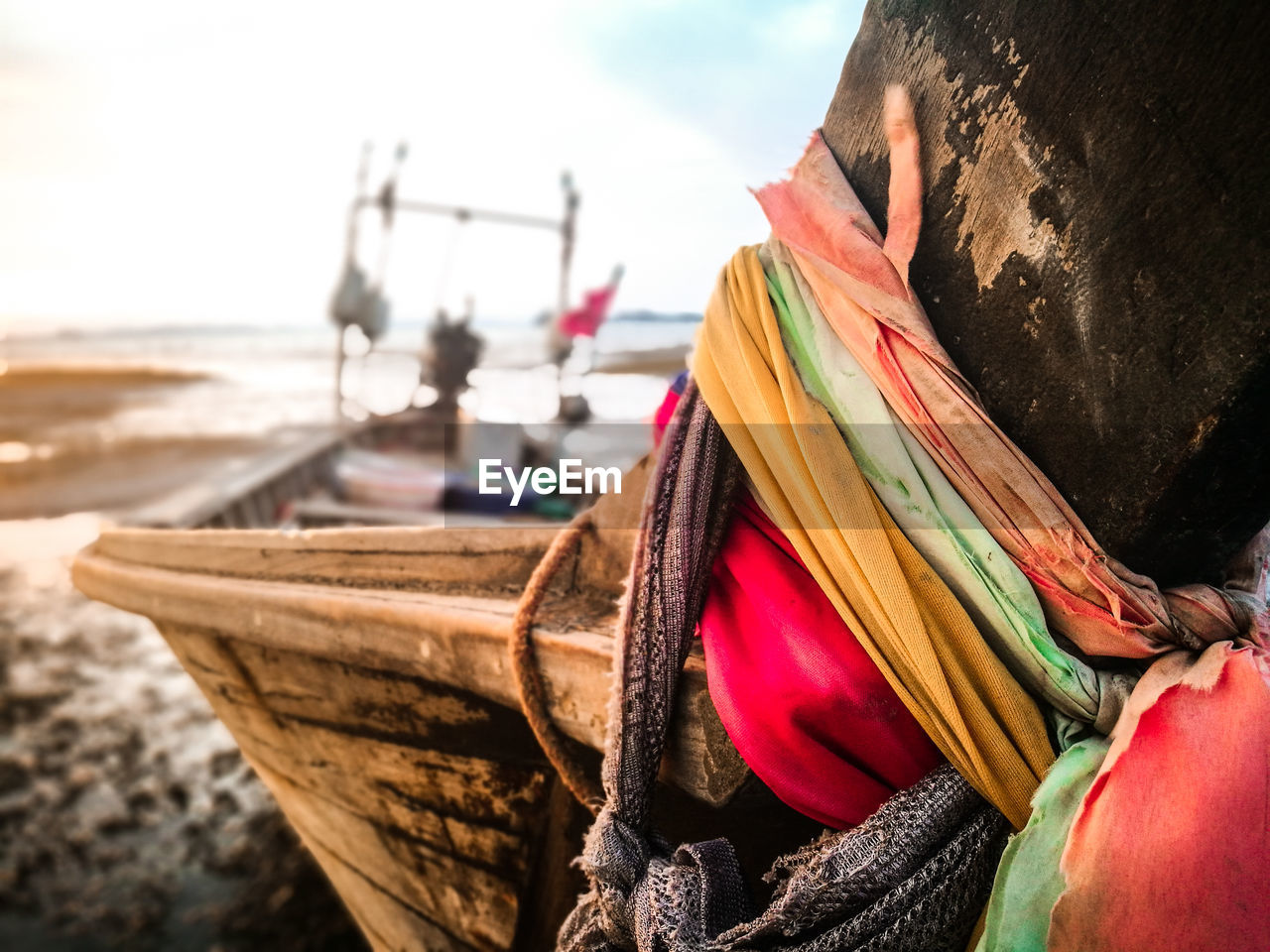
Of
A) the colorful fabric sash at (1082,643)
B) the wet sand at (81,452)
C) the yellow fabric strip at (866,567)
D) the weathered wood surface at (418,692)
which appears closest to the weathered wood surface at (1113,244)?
the colorful fabric sash at (1082,643)

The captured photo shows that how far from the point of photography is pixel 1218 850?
72cm

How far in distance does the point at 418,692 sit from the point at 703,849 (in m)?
0.78

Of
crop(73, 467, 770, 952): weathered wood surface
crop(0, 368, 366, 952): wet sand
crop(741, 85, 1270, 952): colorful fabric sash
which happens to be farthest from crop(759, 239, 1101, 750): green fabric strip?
crop(0, 368, 366, 952): wet sand

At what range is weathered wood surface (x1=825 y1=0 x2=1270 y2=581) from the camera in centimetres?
75

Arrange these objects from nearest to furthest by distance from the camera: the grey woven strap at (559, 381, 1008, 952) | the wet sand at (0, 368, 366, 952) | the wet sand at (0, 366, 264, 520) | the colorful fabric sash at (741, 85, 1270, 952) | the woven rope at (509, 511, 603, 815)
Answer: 1. the colorful fabric sash at (741, 85, 1270, 952)
2. the grey woven strap at (559, 381, 1008, 952)
3. the woven rope at (509, 511, 603, 815)
4. the wet sand at (0, 368, 366, 952)
5. the wet sand at (0, 366, 264, 520)

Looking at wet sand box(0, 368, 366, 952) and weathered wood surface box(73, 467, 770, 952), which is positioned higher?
weathered wood surface box(73, 467, 770, 952)

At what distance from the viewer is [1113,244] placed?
827 millimetres

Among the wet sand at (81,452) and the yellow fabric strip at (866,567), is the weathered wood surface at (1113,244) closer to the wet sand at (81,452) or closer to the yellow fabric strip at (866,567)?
the yellow fabric strip at (866,567)

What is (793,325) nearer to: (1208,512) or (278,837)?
(1208,512)

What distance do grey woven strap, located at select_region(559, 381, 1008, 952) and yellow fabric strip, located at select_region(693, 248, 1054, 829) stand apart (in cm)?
7

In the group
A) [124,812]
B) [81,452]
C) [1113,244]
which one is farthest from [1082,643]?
[81,452]

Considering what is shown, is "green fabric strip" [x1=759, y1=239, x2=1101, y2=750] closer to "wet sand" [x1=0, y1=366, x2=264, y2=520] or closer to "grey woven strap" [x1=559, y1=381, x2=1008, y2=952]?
"grey woven strap" [x1=559, y1=381, x2=1008, y2=952]

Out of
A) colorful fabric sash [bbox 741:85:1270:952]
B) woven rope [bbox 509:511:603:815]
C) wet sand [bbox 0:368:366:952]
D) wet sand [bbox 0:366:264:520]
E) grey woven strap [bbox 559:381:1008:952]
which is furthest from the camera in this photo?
wet sand [bbox 0:366:264:520]

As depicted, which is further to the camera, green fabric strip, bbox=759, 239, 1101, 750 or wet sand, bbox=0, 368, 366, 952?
wet sand, bbox=0, 368, 366, 952
